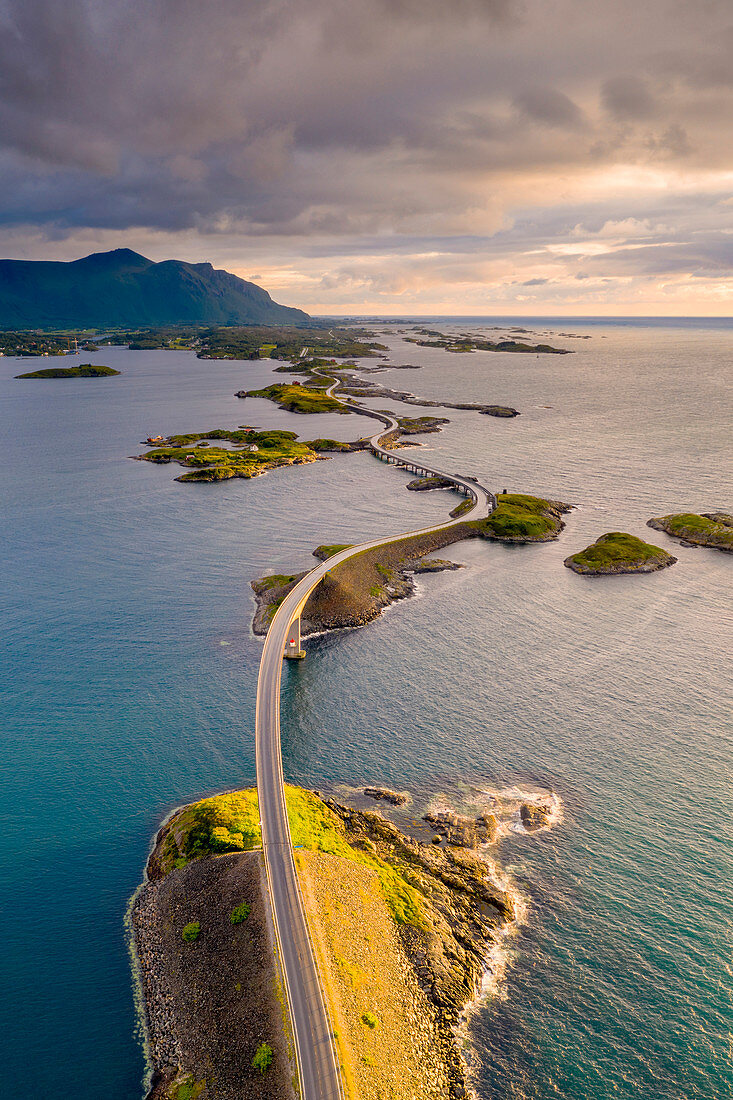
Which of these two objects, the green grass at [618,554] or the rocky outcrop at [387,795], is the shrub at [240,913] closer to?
the rocky outcrop at [387,795]

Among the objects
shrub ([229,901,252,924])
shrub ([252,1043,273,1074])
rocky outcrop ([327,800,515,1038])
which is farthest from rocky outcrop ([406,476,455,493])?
shrub ([252,1043,273,1074])

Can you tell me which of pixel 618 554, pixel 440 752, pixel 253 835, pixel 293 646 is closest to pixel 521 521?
pixel 618 554

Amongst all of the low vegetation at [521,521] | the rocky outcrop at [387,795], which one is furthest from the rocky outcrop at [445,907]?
the low vegetation at [521,521]

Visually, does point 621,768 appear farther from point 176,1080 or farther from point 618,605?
point 176,1080

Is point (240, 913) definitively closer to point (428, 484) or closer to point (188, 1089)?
point (188, 1089)

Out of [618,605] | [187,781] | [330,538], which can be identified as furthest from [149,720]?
[618,605]

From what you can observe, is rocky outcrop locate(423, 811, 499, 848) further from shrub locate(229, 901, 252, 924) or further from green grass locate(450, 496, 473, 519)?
green grass locate(450, 496, 473, 519)
